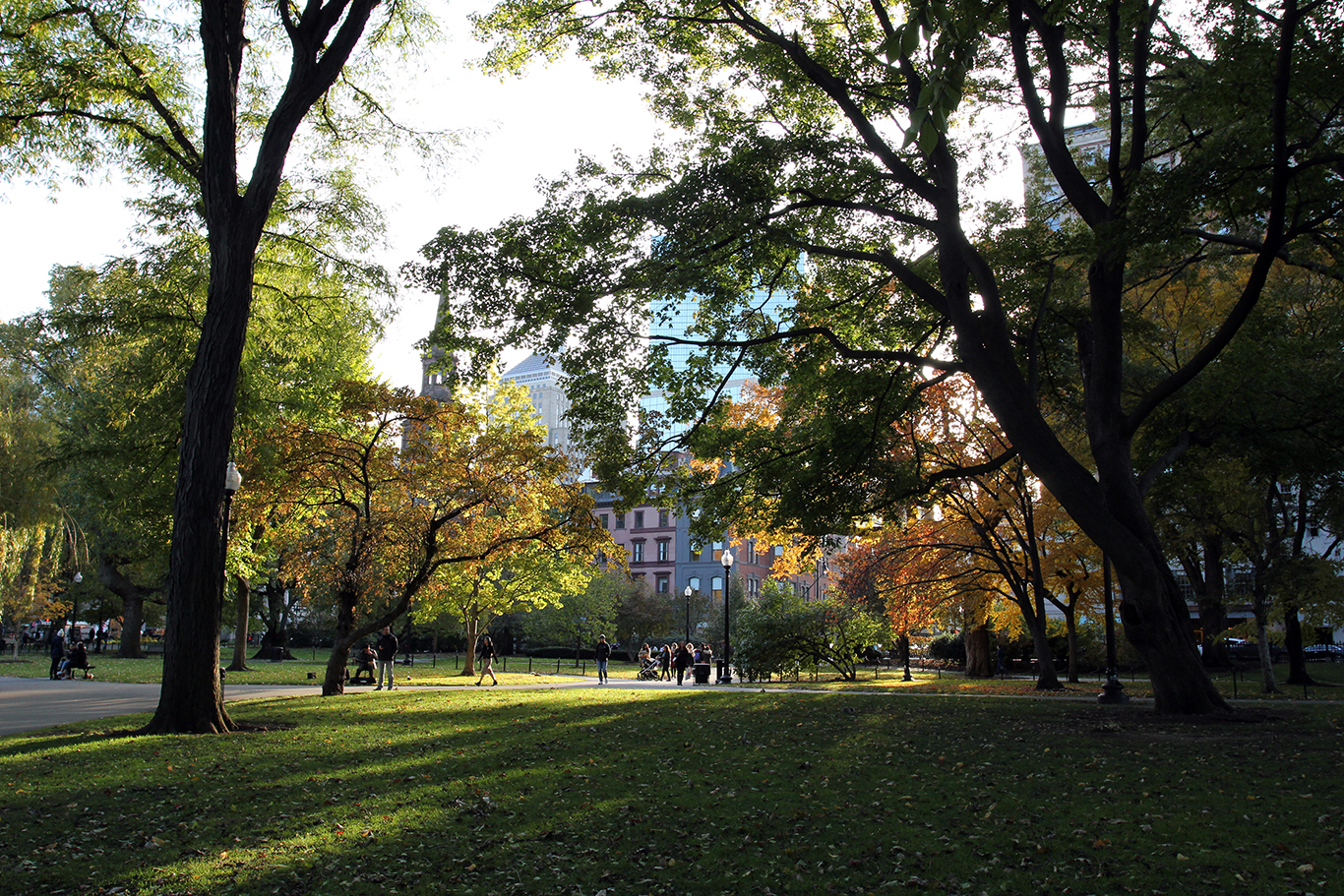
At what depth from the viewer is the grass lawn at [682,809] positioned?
208 inches

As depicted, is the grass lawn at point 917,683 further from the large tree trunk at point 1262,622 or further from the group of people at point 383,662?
the group of people at point 383,662

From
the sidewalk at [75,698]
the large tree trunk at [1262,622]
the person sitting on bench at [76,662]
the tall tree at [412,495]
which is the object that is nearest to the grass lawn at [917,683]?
the large tree trunk at [1262,622]

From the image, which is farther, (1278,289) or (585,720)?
(1278,289)

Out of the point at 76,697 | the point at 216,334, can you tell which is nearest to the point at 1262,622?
the point at 216,334

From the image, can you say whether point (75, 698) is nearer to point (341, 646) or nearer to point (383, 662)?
point (341, 646)

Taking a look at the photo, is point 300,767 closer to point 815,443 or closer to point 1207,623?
point 815,443

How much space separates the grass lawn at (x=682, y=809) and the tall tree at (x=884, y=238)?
178 inches

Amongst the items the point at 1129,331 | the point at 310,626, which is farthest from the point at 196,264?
the point at 310,626

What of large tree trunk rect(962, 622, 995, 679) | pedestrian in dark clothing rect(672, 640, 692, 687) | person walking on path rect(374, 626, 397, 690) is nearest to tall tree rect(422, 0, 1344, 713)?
person walking on path rect(374, 626, 397, 690)

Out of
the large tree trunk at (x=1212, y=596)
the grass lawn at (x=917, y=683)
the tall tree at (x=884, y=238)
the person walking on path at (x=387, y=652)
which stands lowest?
the grass lawn at (x=917, y=683)

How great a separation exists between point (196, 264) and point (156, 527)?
786 cm

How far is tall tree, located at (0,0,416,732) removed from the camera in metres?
12.0

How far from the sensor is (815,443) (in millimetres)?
16078

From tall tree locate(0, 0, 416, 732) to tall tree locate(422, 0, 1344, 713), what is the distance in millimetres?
2982
